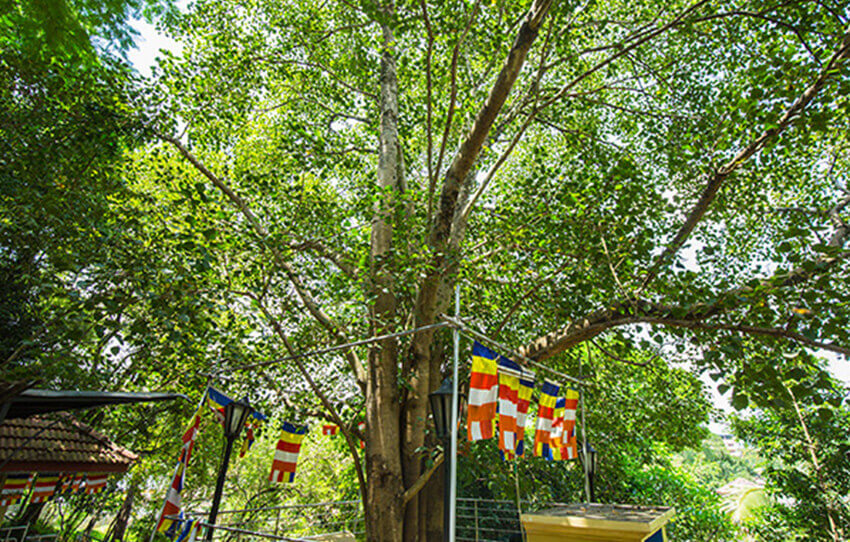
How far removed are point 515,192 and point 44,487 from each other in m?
10.8

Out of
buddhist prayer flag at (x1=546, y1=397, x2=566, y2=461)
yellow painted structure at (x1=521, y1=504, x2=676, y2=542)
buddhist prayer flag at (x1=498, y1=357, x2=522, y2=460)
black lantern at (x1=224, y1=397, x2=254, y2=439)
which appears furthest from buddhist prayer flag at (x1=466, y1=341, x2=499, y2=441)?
black lantern at (x1=224, y1=397, x2=254, y2=439)

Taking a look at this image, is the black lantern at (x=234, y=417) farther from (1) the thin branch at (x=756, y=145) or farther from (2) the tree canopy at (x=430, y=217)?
(1) the thin branch at (x=756, y=145)

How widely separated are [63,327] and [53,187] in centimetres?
226

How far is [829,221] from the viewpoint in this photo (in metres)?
5.11

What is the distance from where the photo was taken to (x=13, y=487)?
796 centimetres

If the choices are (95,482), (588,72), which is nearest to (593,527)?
(588,72)

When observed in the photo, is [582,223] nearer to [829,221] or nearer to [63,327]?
[829,221]

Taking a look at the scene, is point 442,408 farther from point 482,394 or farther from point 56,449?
point 56,449

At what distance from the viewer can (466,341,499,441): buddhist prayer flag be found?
3.80 metres

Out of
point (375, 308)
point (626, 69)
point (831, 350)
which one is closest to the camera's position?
point (831, 350)

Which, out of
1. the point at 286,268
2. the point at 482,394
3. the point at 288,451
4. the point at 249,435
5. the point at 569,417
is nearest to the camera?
the point at 482,394

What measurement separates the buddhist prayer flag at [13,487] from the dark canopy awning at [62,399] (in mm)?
4428

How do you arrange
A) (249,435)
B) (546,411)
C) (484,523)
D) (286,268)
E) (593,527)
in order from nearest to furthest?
(593,527)
(546,411)
(286,268)
(249,435)
(484,523)

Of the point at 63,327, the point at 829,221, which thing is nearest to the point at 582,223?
the point at 829,221
